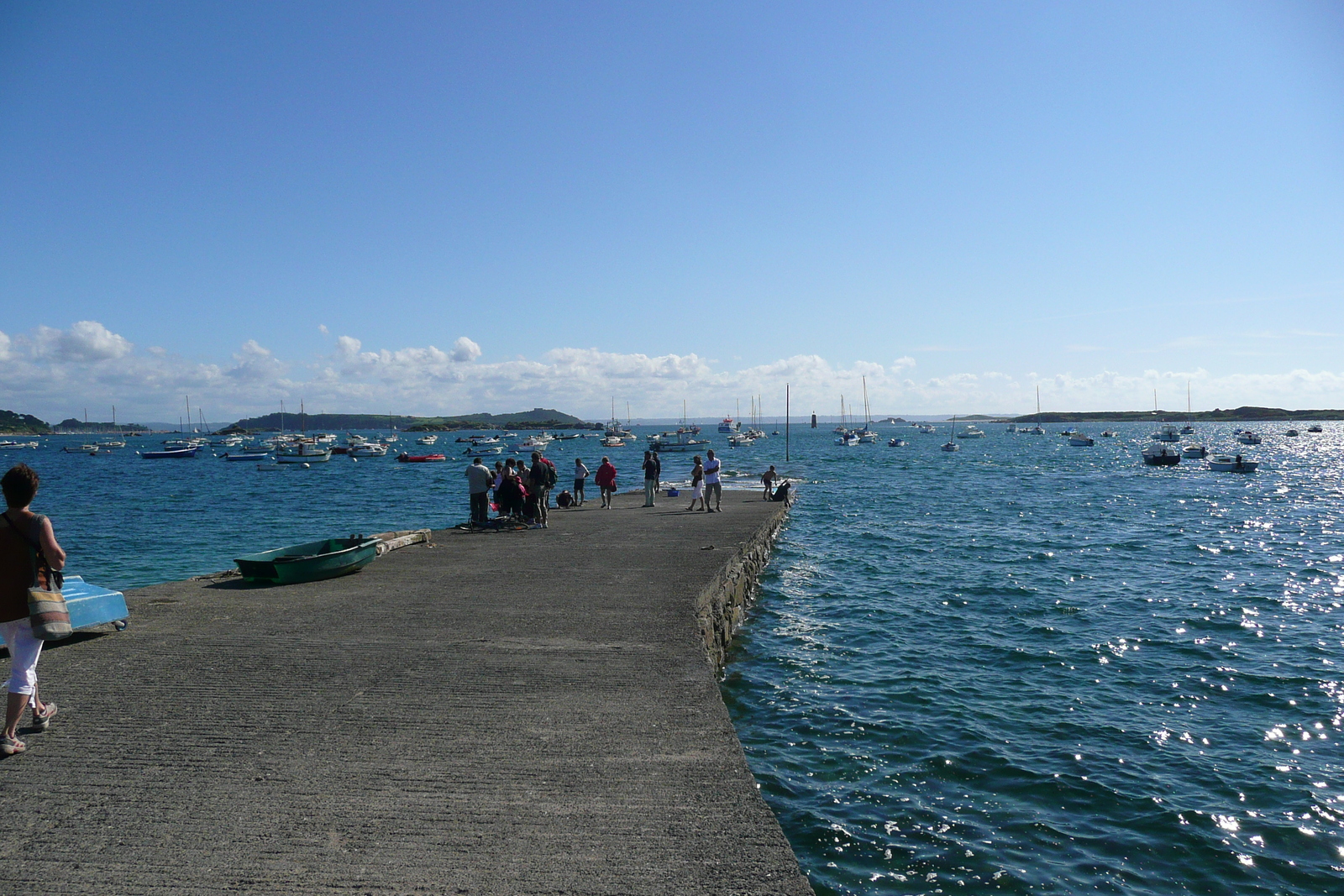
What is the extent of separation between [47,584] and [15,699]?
774 mm

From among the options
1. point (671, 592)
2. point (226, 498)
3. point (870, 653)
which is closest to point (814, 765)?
point (671, 592)

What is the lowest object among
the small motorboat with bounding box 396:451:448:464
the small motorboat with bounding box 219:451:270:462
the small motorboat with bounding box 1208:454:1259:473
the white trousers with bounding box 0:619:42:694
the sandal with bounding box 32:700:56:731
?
the small motorboat with bounding box 1208:454:1259:473

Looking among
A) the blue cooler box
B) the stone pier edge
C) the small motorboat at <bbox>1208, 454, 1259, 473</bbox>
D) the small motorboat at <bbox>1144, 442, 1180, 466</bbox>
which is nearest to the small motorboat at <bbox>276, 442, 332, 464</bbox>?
the stone pier edge

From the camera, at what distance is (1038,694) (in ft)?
32.9

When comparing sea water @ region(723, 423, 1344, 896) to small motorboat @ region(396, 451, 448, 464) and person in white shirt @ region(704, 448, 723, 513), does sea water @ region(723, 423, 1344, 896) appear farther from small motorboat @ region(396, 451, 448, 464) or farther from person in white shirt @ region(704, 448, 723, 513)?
small motorboat @ region(396, 451, 448, 464)

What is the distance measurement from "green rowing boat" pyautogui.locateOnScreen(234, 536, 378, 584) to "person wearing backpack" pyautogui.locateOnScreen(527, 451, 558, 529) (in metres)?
5.36

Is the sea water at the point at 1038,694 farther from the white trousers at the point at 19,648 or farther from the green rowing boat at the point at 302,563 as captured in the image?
the green rowing boat at the point at 302,563

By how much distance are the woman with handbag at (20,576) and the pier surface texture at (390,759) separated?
0.42m

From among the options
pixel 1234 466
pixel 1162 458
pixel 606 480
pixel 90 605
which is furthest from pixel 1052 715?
pixel 1162 458

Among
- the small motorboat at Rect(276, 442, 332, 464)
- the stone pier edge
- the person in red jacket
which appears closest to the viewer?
the stone pier edge

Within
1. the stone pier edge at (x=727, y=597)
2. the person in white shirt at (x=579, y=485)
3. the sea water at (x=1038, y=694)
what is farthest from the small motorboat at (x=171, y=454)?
the stone pier edge at (x=727, y=597)

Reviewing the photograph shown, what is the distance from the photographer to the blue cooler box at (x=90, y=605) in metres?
7.77

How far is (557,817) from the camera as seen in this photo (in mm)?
4547

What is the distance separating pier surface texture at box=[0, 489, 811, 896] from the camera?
4035mm
